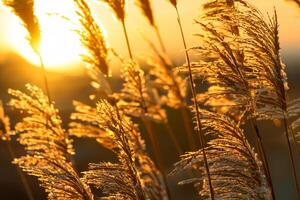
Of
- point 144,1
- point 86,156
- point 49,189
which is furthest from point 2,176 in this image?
point 49,189

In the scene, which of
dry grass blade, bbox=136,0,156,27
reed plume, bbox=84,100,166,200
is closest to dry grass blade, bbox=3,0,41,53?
dry grass blade, bbox=136,0,156,27

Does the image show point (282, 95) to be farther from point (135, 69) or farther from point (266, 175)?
point (135, 69)

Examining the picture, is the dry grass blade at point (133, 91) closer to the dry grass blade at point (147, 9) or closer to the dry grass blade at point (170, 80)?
the dry grass blade at point (170, 80)

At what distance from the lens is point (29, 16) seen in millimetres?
5355

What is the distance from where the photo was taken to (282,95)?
390 cm

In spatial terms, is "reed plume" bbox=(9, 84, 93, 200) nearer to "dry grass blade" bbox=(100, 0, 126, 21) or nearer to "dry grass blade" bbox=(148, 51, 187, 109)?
"dry grass blade" bbox=(100, 0, 126, 21)

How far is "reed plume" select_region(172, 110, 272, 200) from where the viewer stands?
3.75m

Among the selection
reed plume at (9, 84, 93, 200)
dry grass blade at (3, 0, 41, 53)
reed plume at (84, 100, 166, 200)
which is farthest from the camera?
dry grass blade at (3, 0, 41, 53)

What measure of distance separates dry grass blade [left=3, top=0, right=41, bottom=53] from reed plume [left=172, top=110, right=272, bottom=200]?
7.17ft

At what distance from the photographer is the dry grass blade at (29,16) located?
521 cm

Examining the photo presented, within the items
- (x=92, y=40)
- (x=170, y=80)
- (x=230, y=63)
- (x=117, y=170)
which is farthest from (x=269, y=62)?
(x=170, y=80)

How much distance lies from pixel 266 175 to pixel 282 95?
55cm

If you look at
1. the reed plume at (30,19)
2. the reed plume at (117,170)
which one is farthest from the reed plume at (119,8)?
the reed plume at (117,170)

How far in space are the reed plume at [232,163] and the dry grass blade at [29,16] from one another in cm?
219
